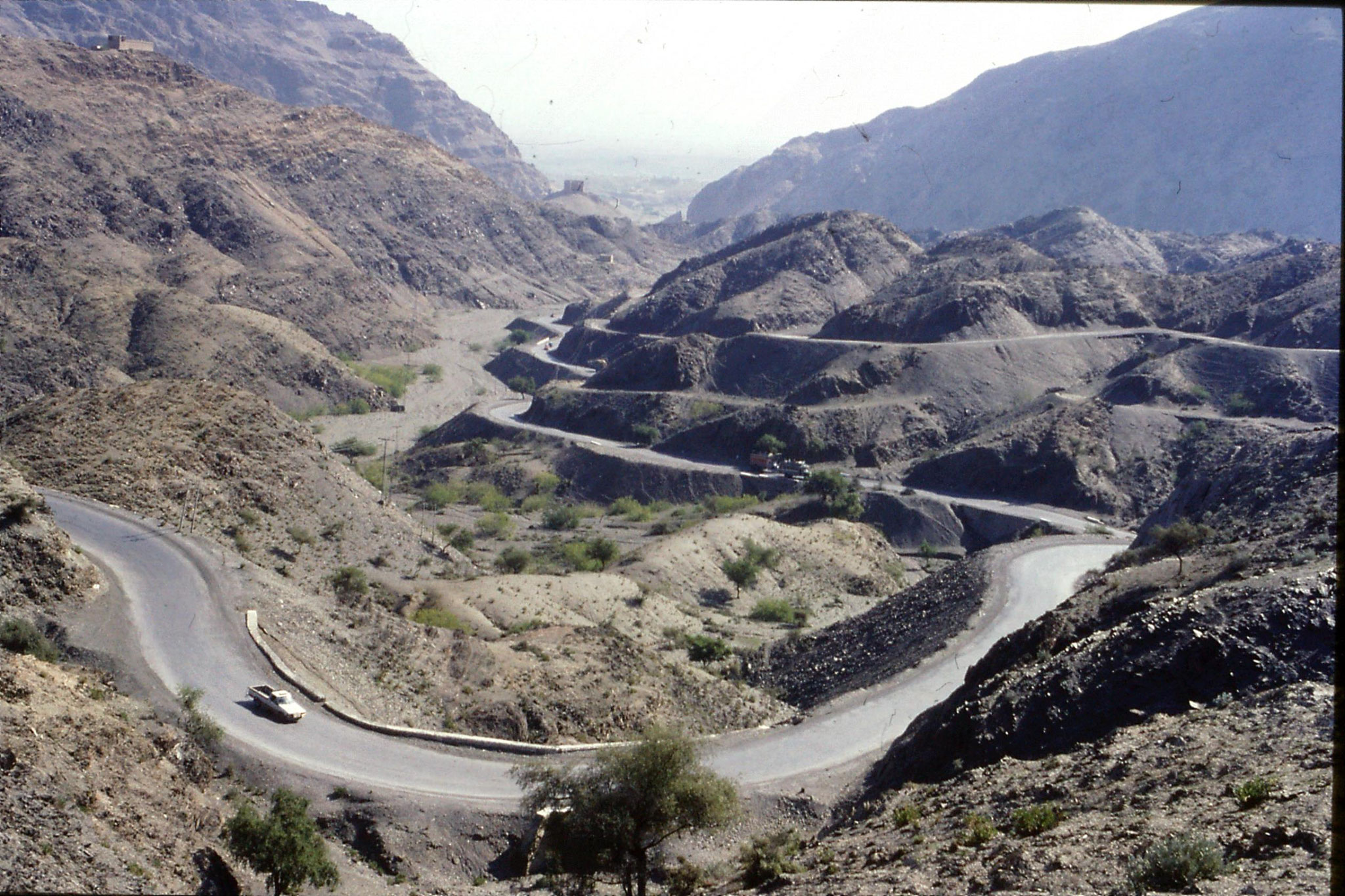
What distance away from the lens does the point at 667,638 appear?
3597 cm

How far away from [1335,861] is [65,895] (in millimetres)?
13072

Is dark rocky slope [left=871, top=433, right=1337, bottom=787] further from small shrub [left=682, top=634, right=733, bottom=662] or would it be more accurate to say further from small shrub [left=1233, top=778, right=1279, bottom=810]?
small shrub [left=682, top=634, right=733, bottom=662]

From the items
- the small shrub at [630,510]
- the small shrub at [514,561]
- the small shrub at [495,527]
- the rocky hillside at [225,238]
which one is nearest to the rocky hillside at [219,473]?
the small shrub at [514,561]

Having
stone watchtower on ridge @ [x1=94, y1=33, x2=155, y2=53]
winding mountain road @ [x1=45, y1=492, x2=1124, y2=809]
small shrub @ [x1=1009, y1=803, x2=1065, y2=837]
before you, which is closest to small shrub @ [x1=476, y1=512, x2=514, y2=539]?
winding mountain road @ [x1=45, y1=492, x2=1124, y2=809]

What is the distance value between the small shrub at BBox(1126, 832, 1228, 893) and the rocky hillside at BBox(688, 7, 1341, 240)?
496 ft

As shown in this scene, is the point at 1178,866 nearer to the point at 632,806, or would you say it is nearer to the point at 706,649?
the point at 632,806

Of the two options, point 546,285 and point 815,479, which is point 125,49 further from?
point 815,479

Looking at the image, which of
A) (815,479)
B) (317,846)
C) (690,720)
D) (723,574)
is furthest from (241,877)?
(815,479)

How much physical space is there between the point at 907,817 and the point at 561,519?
45696 mm

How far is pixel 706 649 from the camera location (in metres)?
33.9

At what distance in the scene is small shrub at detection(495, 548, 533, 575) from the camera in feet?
155

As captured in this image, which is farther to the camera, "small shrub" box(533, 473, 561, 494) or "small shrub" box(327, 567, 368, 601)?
"small shrub" box(533, 473, 561, 494)

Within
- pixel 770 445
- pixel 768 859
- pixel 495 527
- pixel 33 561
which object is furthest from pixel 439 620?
pixel 770 445

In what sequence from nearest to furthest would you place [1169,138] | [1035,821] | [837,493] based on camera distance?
[1035,821] → [837,493] → [1169,138]
